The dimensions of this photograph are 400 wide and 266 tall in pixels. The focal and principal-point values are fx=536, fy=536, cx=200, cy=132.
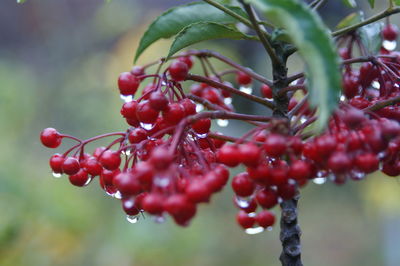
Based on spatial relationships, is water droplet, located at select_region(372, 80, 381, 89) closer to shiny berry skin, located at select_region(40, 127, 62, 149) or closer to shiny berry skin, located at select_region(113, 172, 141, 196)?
shiny berry skin, located at select_region(113, 172, 141, 196)

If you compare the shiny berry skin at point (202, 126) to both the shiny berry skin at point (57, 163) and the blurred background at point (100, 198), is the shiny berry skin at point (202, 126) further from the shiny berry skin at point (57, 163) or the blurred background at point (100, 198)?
the blurred background at point (100, 198)

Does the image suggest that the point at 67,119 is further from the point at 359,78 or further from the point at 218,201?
the point at 359,78

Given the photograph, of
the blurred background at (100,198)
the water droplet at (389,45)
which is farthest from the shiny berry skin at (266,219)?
the blurred background at (100,198)

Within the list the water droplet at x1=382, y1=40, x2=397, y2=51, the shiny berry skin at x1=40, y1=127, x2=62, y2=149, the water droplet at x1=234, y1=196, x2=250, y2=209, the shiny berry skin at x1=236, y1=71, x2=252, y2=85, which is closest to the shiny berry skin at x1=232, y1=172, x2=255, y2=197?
the water droplet at x1=234, y1=196, x2=250, y2=209

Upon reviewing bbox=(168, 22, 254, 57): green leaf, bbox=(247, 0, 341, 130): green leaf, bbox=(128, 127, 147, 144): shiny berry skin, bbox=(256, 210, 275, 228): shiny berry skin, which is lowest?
bbox=(256, 210, 275, 228): shiny berry skin

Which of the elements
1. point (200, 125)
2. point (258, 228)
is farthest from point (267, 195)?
point (258, 228)

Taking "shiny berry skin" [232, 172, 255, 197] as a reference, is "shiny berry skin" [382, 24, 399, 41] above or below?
below

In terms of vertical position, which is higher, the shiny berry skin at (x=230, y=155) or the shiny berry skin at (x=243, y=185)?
the shiny berry skin at (x=230, y=155)

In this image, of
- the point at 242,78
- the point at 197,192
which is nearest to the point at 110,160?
the point at 197,192
